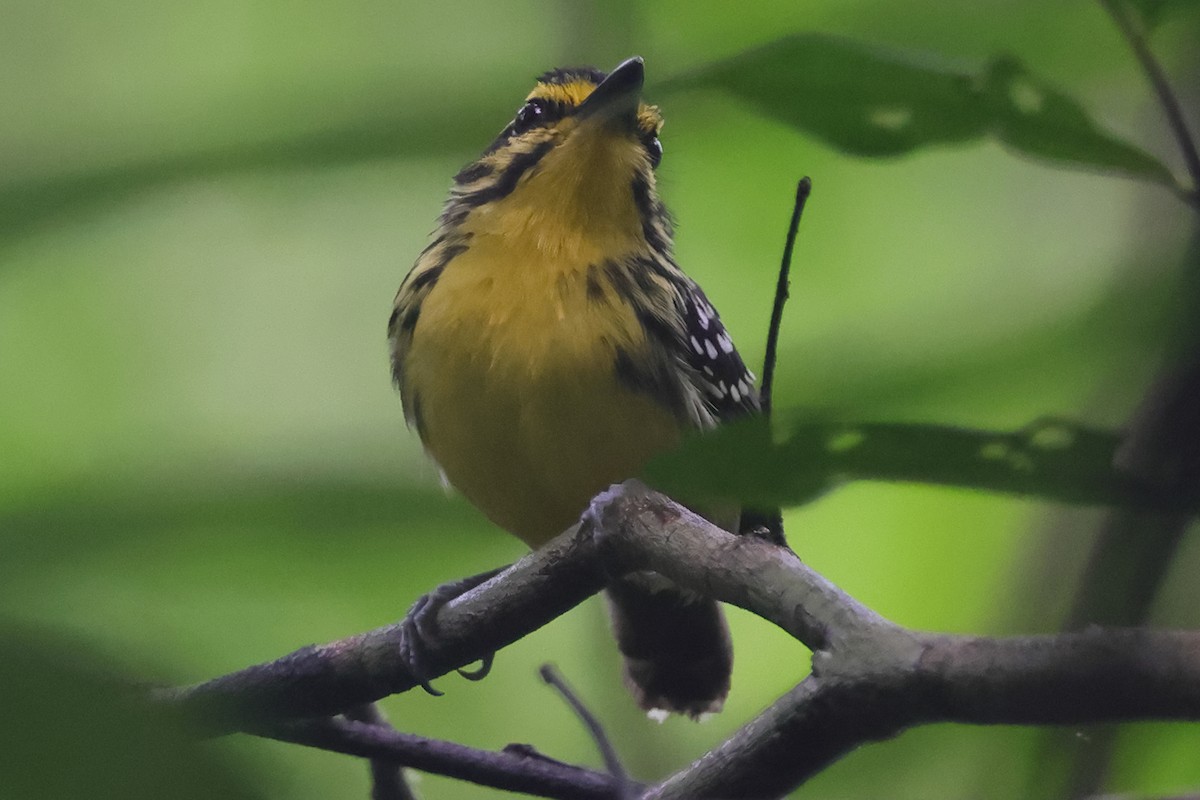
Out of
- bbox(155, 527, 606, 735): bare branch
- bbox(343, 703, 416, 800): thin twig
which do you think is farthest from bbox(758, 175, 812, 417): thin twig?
bbox(343, 703, 416, 800): thin twig

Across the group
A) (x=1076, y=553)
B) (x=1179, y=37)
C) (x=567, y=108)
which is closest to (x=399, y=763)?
(x=1076, y=553)

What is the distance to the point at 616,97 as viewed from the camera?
3.13m

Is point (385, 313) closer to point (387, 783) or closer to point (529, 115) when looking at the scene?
point (529, 115)

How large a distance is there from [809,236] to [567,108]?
0.76 meters

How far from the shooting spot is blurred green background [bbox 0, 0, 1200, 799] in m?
1.31

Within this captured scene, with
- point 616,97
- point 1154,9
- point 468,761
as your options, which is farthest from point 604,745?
point 616,97

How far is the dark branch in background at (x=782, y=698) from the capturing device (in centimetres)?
96

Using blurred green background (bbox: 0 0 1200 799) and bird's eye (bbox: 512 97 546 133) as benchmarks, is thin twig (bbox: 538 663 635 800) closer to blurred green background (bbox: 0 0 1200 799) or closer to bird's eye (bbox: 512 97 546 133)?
blurred green background (bbox: 0 0 1200 799)

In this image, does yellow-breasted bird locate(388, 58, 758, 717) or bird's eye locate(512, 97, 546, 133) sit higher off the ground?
bird's eye locate(512, 97, 546, 133)

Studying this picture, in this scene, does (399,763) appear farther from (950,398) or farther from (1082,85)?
(1082,85)

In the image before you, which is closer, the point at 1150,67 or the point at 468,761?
the point at 1150,67

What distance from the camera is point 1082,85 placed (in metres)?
2.01

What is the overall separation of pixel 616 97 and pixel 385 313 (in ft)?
5.86

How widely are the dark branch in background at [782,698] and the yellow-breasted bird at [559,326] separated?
0.82 m
